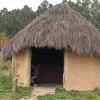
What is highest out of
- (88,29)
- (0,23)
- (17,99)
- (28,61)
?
(0,23)

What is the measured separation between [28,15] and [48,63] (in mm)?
20913

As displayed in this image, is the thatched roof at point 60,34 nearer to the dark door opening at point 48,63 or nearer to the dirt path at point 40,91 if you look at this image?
the dirt path at point 40,91

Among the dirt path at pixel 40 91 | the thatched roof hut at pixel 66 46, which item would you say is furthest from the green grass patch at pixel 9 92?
the thatched roof hut at pixel 66 46

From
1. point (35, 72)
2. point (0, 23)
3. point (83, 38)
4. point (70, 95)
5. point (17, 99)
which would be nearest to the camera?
point (17, 99)

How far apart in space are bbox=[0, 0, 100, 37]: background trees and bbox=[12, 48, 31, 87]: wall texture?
1966 centimetres

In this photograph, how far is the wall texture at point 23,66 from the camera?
518 inches

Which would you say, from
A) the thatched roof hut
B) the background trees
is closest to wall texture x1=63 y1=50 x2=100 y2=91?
the thatched roof hut

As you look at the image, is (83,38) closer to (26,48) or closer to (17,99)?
(26,48)

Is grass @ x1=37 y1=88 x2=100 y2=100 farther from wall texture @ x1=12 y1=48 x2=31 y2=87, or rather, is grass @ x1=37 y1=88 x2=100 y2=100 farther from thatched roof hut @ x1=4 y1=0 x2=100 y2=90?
wall texture @ x1=12 y1=48 x2=31 y2=87

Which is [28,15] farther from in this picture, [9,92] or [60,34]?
[9,92]

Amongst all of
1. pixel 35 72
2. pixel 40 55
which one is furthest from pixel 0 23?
pixel 35 72

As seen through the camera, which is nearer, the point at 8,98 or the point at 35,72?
the point at 8,98

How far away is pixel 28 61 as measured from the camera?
13.2 meters

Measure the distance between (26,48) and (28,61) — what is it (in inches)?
18.7
